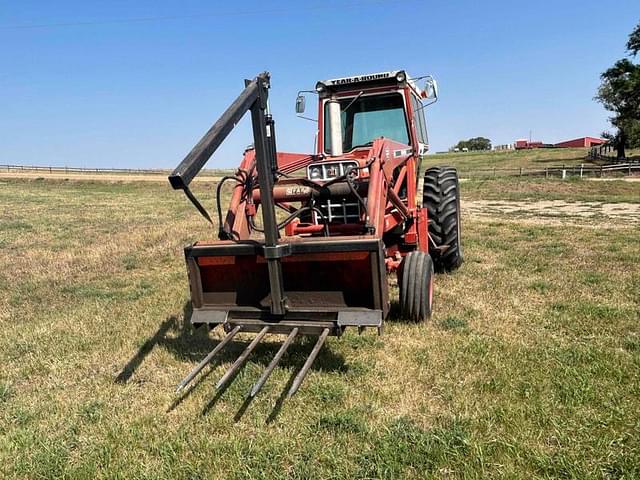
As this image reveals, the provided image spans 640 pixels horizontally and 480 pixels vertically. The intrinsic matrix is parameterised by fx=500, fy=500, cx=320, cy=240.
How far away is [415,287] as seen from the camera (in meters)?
4.72

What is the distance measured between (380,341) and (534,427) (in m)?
1.63

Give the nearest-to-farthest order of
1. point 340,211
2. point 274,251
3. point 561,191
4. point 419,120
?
point 274,251 → point 340,211 → point 419,120 → point 561,191

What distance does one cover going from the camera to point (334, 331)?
149 inches

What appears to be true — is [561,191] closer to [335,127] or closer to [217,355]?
[335,127]

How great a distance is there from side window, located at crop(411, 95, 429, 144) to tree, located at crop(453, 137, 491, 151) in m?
107

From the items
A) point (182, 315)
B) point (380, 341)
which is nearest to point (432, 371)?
point (380, 341)

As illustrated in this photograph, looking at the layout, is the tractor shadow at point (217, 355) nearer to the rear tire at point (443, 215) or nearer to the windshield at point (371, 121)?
the rear tire at point (443, 215)

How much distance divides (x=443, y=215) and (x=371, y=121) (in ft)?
5.13

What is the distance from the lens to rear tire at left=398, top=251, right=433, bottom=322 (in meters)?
4.71

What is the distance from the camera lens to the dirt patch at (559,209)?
1296cm

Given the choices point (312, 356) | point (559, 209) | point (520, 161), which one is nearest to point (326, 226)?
point (312, 356)

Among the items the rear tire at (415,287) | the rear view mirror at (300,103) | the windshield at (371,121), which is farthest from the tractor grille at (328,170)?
the rear view mirror at (300,103)

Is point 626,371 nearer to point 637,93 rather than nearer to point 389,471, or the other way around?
point 389,471

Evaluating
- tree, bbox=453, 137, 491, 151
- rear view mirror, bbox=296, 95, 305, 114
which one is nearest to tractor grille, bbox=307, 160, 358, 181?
rear view mirror, bbox=296, 95, 305, 114
